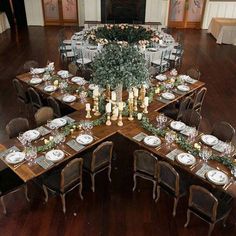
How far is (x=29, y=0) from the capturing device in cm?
1461

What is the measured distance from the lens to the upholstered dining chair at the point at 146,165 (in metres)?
4.56

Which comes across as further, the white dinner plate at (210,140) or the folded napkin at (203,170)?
the white dinner plate at (210,140)

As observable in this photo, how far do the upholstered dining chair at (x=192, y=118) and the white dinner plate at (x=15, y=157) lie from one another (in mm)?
3164

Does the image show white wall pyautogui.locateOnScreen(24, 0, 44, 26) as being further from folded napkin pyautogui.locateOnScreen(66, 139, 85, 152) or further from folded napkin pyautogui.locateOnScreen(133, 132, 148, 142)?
folded napkin pyautogui.locateOnScreen(133, 132, 148, 142)

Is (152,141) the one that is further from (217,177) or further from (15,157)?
(15,157)

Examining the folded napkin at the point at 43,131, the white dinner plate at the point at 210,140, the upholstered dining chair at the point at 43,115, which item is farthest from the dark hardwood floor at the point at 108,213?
the upholstered dining chair at the point at 43,115

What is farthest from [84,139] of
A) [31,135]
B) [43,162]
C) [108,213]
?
[108,213]

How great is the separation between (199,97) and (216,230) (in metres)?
3.12

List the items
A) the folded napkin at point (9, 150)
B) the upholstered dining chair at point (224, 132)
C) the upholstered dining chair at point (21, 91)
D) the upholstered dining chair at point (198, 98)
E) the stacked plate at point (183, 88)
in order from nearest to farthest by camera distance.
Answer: the folded napkin at point (9, 150)
the upholstered dining chair at point (224, 132)
the upholstered dining chair at point (198, 98)
the stacked plate at point (183, 88)
the upholstered dining chair at point (21, 91)

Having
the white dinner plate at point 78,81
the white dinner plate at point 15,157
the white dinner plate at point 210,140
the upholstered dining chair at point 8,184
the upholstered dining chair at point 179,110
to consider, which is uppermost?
the white dinner plate at point 78,81

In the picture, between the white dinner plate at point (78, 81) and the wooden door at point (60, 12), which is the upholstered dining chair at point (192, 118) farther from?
the wooden door at point (60, 12)

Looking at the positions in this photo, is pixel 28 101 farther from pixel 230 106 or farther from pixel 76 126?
pixel 230 106

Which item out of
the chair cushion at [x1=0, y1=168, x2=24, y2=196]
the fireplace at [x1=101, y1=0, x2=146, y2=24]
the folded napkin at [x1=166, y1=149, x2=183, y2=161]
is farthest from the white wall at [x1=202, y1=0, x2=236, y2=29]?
the chair cushion at [x1=0, y1=168, x2=24, y2=196]

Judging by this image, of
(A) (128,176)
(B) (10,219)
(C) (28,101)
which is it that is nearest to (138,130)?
(A) (128,176)
